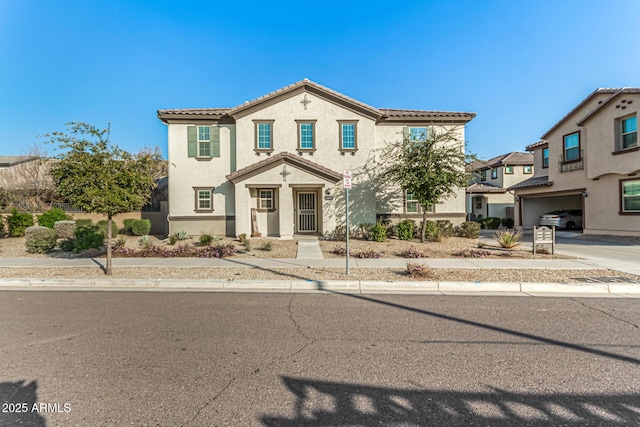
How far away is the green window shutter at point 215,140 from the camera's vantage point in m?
16.1


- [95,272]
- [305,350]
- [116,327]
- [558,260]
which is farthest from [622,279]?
[95,272]

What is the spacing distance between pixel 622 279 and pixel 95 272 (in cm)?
1391

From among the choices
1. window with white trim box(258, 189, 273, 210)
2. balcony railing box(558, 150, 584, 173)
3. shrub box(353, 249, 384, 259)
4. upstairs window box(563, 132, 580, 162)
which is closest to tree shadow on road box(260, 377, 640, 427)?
shrub box(353, 249, 384, 259)

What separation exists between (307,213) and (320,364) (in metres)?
12.9

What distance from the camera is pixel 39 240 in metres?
11.7

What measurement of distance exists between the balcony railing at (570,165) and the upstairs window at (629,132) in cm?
233

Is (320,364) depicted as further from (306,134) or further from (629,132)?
(629,132)

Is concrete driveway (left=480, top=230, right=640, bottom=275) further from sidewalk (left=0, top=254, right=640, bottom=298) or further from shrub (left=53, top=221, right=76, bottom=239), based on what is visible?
shrub (left=53, top=221, right=76, bottom=239)

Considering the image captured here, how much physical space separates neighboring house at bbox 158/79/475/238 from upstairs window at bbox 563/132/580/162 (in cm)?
777

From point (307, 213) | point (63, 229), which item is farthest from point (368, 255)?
point (63, 229)

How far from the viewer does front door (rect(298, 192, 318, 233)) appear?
1623 cm

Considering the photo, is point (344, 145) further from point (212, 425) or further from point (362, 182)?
point (212, 425)

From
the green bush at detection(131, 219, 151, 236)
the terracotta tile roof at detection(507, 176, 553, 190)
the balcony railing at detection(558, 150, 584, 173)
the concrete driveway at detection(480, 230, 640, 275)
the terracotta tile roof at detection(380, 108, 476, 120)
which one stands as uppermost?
the terracotta tile roof at detection(380, 108, 476, 120)

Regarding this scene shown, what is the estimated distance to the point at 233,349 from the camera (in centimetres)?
386
